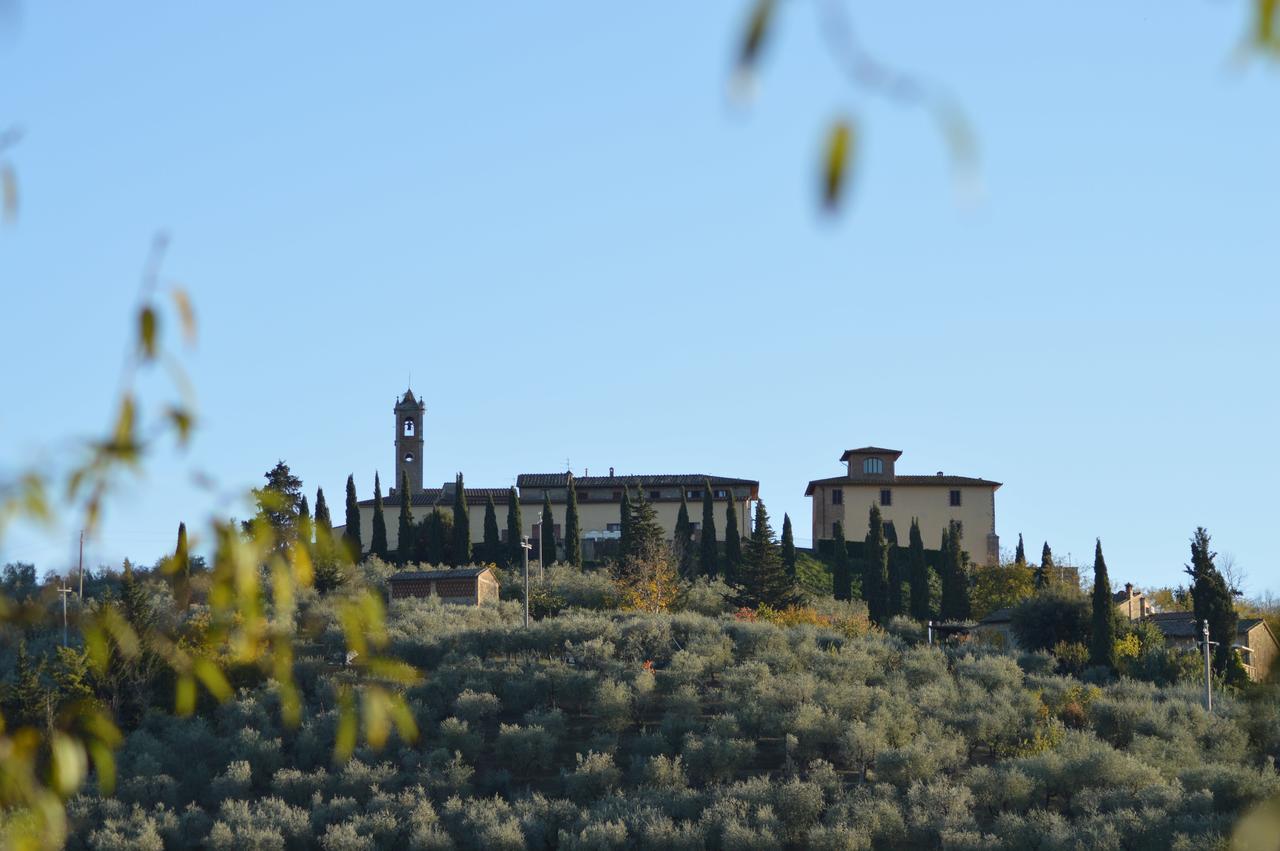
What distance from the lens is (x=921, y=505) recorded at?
82.6 m

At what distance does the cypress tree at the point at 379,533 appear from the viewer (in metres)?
76.1

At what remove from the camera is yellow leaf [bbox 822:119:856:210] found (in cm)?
229

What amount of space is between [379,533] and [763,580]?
22.4 metres

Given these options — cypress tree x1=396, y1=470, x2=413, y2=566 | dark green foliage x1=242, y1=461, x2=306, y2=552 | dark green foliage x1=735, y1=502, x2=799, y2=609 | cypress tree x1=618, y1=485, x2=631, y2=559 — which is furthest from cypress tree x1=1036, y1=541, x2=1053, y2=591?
dark green foliage x1=242, y1=461, x2=306, y2=552

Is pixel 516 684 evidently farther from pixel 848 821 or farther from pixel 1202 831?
pixel 1202 831

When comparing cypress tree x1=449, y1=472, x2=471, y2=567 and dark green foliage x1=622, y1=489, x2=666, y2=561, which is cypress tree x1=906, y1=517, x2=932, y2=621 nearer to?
dark green foliage x1=622, y1=489, x2=666, y2=561

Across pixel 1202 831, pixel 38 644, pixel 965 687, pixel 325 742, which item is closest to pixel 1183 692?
pixel 965 687

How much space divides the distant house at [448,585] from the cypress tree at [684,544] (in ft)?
38.0

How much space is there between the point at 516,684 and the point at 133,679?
10061 millimetres

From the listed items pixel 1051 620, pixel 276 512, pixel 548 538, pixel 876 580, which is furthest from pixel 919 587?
pixel 276 512

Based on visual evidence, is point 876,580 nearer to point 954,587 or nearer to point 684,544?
point 954,587

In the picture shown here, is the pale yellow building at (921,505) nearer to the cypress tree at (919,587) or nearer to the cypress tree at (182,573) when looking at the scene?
the cypress tree at (919,587)

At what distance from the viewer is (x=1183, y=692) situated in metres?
42.9

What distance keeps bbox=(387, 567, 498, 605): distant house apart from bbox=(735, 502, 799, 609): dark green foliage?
31.9 ft
